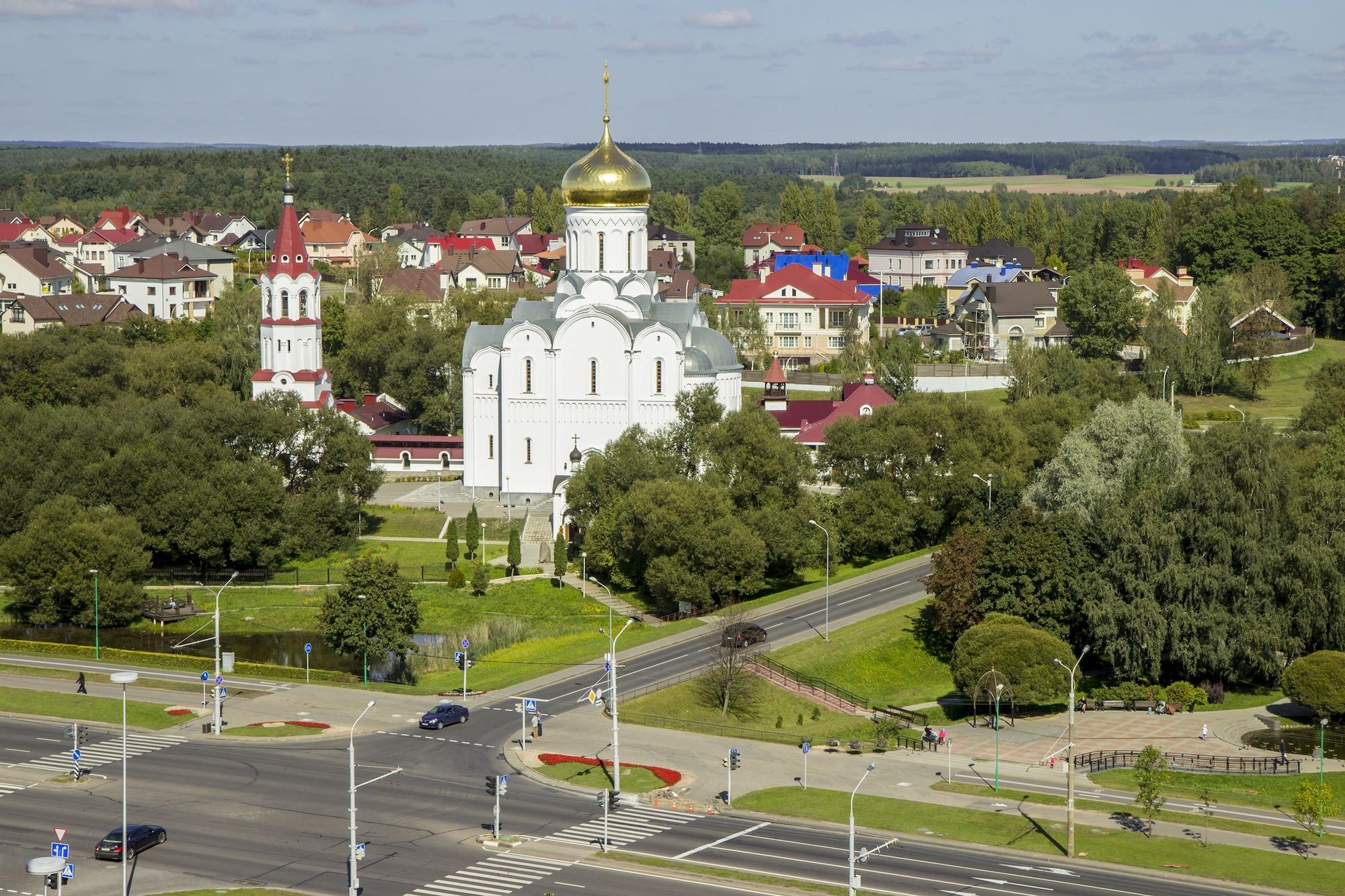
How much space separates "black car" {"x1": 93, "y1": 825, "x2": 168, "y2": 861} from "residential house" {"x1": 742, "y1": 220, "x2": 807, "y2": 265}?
116 m

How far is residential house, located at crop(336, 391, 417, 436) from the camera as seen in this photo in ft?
311

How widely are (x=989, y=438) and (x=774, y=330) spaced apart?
41.8 m

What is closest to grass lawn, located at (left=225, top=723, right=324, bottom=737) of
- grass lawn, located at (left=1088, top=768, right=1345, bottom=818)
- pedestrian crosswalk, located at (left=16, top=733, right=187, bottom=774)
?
pedestrian crosswalk, located at (left=16, top=733, right=187, bottom=774)

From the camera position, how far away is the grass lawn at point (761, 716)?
5362 cm

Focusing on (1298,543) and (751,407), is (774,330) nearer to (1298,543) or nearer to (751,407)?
(751,407)

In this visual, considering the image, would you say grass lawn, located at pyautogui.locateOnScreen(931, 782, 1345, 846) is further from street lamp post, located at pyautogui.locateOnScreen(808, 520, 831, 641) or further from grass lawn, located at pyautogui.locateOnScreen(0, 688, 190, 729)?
grass lawn, located at pyautogui.locateOnScreen(0, 688, 190, 729)

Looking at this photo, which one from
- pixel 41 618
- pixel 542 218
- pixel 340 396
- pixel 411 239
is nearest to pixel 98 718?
pixel 41 618

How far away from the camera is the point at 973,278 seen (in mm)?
132000

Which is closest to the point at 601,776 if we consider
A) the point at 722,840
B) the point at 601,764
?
the point at 601,764

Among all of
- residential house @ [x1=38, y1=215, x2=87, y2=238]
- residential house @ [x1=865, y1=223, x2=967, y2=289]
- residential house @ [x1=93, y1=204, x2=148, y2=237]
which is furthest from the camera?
residential house @ [x1=93, y1=204, x2=148, y2=237]

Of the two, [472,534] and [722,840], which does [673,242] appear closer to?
Answer: [472,534]

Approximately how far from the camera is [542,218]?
178625mm

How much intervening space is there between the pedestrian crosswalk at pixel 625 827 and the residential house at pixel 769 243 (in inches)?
4395

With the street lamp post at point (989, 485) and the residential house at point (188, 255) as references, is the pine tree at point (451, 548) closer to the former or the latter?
the street lamp post at point (989, 485)
